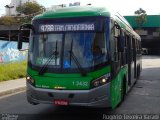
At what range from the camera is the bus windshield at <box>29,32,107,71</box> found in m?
9.10

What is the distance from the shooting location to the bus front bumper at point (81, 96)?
A: 8.94m

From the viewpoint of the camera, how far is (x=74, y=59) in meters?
9.13

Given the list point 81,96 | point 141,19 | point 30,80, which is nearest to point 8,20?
point 141,19

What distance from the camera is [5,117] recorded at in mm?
9914

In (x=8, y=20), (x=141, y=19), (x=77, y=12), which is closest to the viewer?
(x=77, y=12)

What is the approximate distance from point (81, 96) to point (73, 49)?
3.80ft

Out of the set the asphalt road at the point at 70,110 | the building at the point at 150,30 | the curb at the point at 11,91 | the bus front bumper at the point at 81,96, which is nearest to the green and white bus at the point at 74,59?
the bus front bumper at the point at 81,96

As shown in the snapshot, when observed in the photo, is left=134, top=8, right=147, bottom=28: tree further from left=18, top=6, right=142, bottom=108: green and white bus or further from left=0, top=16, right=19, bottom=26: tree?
left=18, top=6, right=142, bottom=108: green and white bus

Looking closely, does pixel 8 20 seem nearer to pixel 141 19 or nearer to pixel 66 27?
pixel 141 19

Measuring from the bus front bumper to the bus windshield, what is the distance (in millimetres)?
584

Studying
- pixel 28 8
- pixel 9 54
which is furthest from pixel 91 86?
pixel 28 8

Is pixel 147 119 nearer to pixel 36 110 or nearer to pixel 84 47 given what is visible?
pixel 84 47

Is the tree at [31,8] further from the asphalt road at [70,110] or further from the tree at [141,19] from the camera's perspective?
the asphalt road at [70,110]

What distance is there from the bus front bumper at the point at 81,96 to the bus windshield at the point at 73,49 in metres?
0.58
